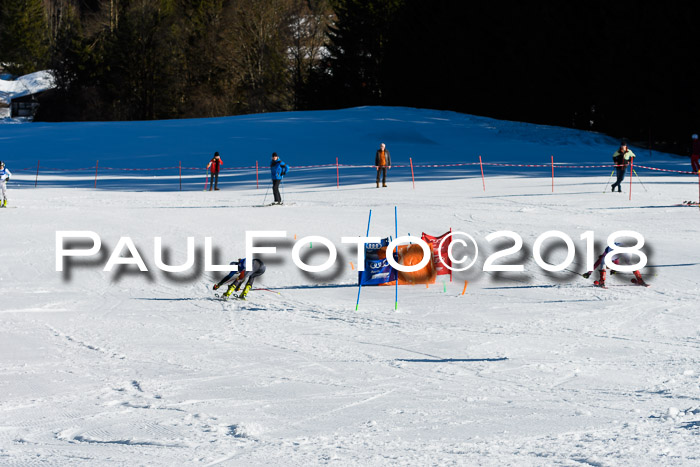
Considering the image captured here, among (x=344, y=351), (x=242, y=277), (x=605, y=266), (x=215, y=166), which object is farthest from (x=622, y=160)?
(x=344, y=351)

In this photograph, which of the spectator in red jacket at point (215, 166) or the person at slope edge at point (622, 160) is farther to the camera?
the spectator in red jacket at point (215, 166)

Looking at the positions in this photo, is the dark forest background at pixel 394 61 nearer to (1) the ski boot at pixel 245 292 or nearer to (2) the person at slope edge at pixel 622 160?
(2) the person at slope edge at pixel 622 160

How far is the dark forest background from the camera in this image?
155ft

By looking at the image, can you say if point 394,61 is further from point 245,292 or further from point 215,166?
point 245,292

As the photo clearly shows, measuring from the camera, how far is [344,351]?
1045cm

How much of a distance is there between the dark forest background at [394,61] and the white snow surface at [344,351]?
24.2 metres

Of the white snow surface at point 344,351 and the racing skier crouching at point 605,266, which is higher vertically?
the racing skier crouching at point 605,266

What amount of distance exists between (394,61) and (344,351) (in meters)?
52.6

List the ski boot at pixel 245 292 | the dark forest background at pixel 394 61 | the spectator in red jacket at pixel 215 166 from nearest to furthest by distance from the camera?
1. the ski boot at pixel 245 292
2. the spectator in red jacket at pixel 215 166
3. the dark forest background at pixel 394 61

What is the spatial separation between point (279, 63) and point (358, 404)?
62.2m

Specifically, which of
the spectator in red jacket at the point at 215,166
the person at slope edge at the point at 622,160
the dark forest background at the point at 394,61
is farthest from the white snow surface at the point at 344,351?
the dark forest background at the point at 394,61

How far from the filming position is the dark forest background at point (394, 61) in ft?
155

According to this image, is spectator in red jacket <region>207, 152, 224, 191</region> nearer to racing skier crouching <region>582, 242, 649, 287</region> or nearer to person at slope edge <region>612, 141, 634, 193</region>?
person at slope edge <region>612, 141, 634, 193</region>

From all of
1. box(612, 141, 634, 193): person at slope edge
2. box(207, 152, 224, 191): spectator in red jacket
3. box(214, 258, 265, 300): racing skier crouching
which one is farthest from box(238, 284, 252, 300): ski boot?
box(207, 152, 224, 191): spectator in red jacket
